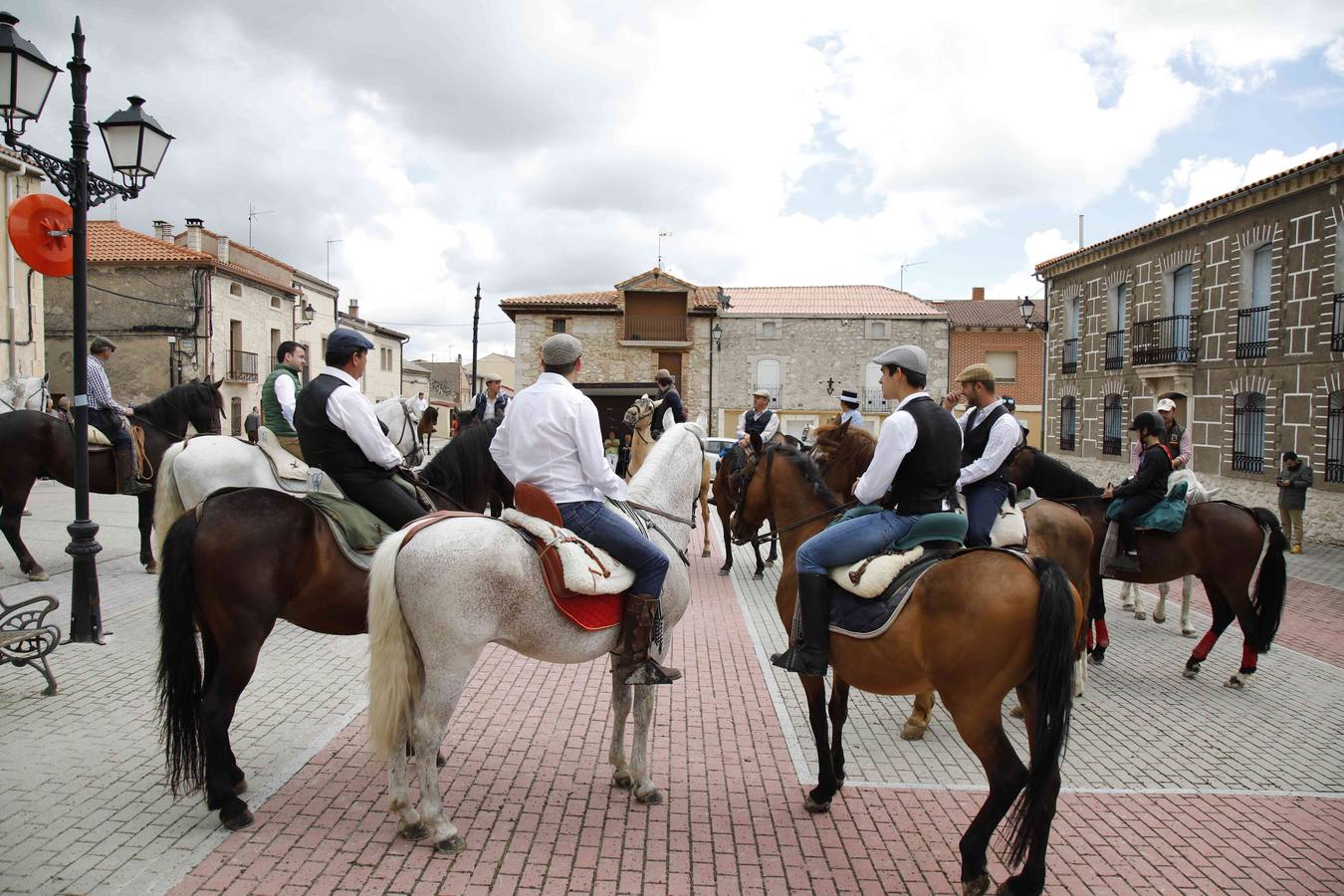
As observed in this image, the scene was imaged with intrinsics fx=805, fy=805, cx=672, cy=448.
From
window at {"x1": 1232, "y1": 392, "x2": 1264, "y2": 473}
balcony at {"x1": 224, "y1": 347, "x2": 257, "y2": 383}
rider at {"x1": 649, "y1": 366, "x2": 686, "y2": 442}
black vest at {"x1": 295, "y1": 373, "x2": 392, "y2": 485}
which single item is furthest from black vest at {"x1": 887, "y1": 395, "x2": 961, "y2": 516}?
balcony at {"x1": 224, "y1": 347, "x2": 257, "y2": 383}

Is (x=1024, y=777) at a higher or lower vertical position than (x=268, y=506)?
lower

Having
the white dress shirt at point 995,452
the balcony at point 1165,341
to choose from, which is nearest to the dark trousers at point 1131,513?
the white dress shirt at point 995,452

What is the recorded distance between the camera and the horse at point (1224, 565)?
6926 millimetres

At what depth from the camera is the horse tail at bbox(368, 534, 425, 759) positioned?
3.75 m

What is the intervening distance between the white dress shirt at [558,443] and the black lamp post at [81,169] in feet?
14.5

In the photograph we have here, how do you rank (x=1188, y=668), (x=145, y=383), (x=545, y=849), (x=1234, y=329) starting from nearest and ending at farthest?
(x=545, y=849) < (x=1188, y=668) < (x=1234, y=329) < (x=145, y=383)

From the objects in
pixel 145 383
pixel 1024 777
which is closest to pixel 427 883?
pixel 1024 777

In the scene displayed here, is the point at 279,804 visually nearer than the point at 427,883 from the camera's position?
No

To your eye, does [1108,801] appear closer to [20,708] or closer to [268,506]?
[268,506]

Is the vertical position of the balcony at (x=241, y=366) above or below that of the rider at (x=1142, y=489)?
above

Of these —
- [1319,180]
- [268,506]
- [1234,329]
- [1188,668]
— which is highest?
[1319,180]

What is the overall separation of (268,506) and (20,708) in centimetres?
286

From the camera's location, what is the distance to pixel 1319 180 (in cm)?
1571

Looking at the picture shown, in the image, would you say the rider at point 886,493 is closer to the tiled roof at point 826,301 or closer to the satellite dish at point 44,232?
the satellite dish at point 44,232
